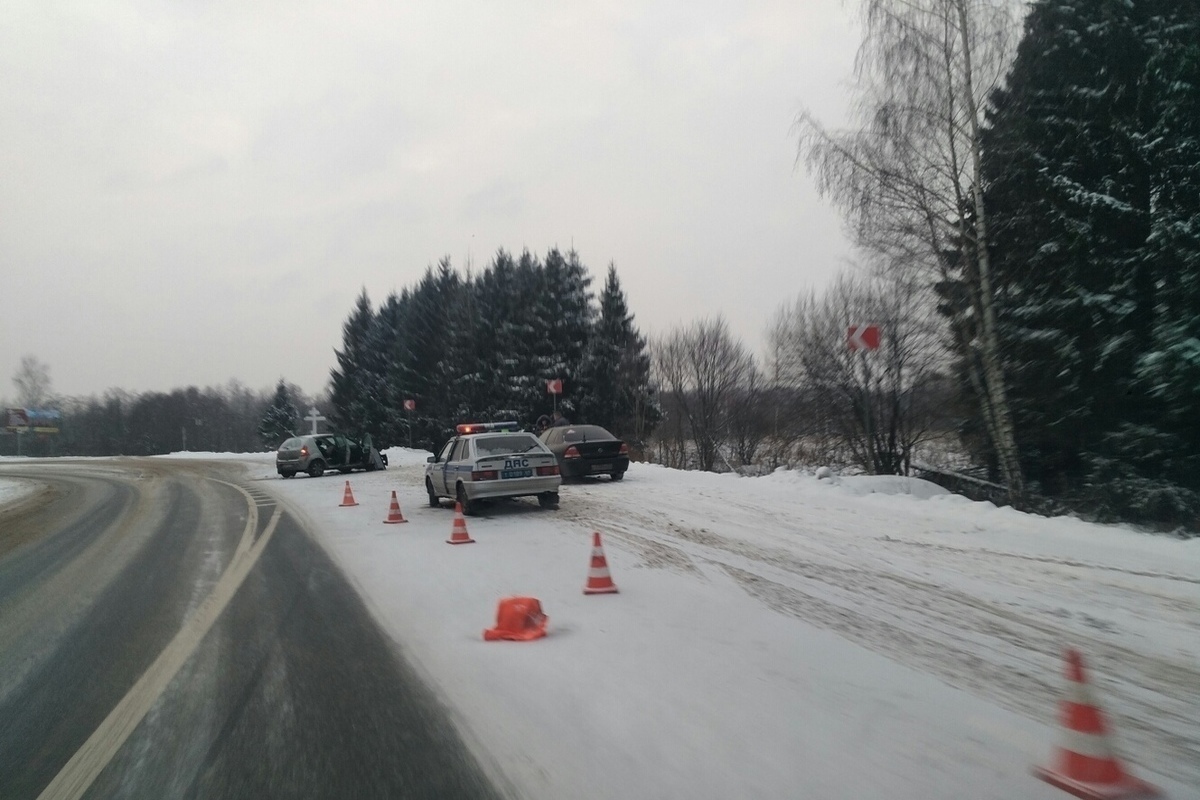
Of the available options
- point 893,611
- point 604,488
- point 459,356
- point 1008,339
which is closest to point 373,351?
point 459,356

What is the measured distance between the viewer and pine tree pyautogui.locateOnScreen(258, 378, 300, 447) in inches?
3484

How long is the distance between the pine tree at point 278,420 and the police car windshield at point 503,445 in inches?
3102

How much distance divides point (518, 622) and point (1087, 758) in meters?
4.02

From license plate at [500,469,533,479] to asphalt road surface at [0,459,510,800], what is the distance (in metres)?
4.05

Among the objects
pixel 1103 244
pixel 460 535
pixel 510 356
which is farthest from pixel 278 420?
pixel 1103 244

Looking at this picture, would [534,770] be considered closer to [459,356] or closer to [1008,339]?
[1008,339]

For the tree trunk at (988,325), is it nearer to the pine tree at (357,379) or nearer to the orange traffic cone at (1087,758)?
the orange traffic cone at (1087,758)

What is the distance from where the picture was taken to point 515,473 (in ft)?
47.4

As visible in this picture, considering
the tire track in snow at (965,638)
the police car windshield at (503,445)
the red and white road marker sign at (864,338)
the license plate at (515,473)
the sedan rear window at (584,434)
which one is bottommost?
the tire track in snow at (965,638)

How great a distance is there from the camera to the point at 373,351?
221 feet

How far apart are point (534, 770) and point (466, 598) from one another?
4167mm

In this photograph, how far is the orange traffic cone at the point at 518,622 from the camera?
20.6 feet

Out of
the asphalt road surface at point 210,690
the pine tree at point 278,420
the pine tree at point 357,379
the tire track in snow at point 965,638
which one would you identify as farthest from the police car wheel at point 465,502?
the pine tree at point 278,420

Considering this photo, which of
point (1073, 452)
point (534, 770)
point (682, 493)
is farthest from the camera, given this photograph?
point (682, 493)
